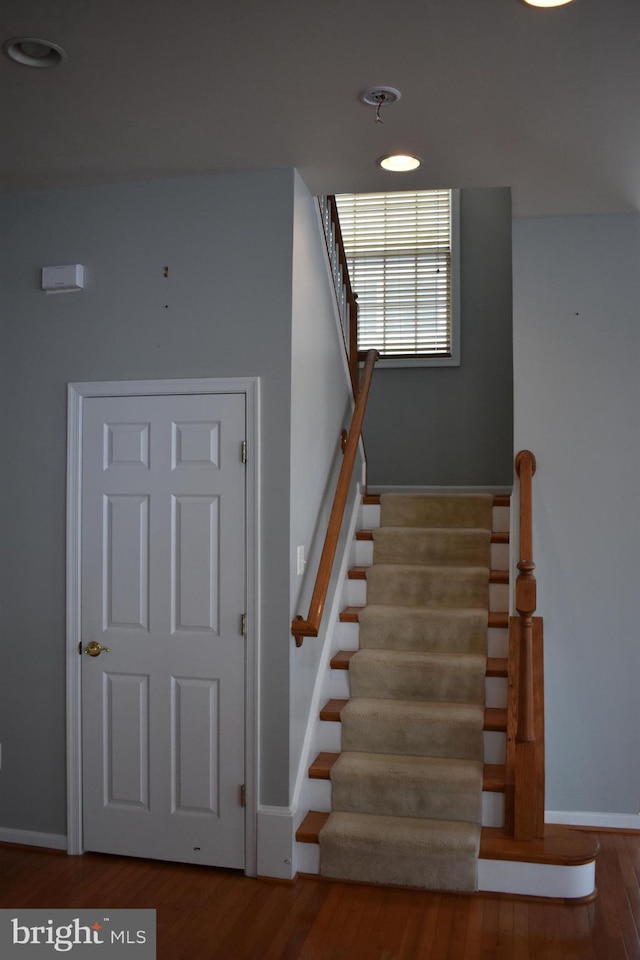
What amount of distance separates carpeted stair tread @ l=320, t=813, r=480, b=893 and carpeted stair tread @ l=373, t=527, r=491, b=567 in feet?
5.11

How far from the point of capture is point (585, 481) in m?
4.17

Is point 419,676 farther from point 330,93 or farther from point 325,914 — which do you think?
point 330,93

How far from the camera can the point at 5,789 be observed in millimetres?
3900

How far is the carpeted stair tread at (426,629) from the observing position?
4230 mm

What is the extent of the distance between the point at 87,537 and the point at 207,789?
117 cm

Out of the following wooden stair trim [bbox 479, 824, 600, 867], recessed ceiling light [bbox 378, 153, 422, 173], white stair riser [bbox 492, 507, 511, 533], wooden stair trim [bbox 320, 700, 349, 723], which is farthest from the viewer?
white stair riser [bbox 492, 507, 511, 533]

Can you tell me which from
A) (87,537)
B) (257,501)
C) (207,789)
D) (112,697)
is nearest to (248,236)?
(257,501)

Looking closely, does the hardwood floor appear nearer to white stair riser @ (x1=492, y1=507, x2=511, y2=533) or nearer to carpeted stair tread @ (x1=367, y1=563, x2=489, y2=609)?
carpeted stair tread @ (x1=367, y1=563, x2=489, y2=609)

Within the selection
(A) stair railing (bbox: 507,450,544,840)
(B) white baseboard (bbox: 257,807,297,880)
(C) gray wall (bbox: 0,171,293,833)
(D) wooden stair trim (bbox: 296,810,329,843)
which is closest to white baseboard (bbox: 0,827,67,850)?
(C) gray wall (bbox: 0,171,293,833)

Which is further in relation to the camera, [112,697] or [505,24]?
[112,697]

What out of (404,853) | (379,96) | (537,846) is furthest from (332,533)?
(379,96)

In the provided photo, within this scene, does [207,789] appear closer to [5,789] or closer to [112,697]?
[112,697]

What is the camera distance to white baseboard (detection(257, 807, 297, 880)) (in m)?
3.49

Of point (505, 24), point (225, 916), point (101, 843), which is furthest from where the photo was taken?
point (101, 843)
